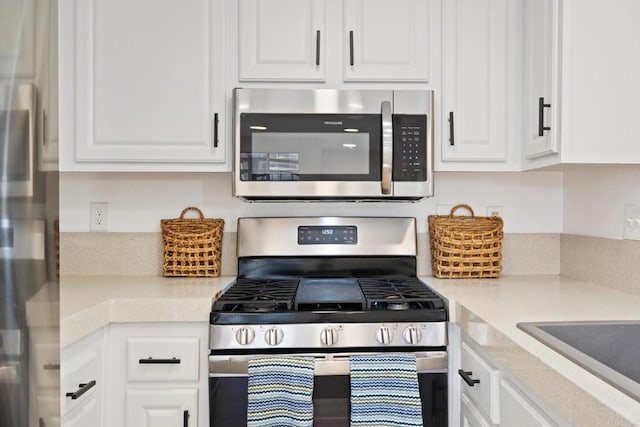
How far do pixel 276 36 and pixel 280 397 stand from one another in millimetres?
1268

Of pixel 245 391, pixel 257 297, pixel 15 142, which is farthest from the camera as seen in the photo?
pixel 257 297

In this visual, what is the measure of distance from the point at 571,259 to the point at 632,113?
0.75 metres

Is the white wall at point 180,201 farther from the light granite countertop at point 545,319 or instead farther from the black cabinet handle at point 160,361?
the black cabinet handle at point 160,361

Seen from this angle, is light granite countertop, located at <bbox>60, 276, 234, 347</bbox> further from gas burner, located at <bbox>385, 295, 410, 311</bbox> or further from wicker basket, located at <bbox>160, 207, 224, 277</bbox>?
gas burner, located at <bbox>385, 295, 410, 311</bbox>

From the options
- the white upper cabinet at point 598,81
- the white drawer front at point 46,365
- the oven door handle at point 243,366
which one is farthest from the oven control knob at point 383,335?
the white drawer front at point 46,365

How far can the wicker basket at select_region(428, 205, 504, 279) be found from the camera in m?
1.87

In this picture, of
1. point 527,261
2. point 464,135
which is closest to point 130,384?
point 464,135

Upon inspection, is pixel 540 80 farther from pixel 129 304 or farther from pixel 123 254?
pixel 123 254

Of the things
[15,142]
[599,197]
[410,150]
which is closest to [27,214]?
[15,142]

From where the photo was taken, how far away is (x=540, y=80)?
61.9 inches

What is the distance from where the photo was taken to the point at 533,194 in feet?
6.75

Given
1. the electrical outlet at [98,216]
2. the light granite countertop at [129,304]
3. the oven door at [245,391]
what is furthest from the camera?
the electrical outlet at [98,216]

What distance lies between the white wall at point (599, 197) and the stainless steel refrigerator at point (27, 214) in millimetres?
1689

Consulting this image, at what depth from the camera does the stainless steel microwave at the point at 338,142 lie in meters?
1.68
